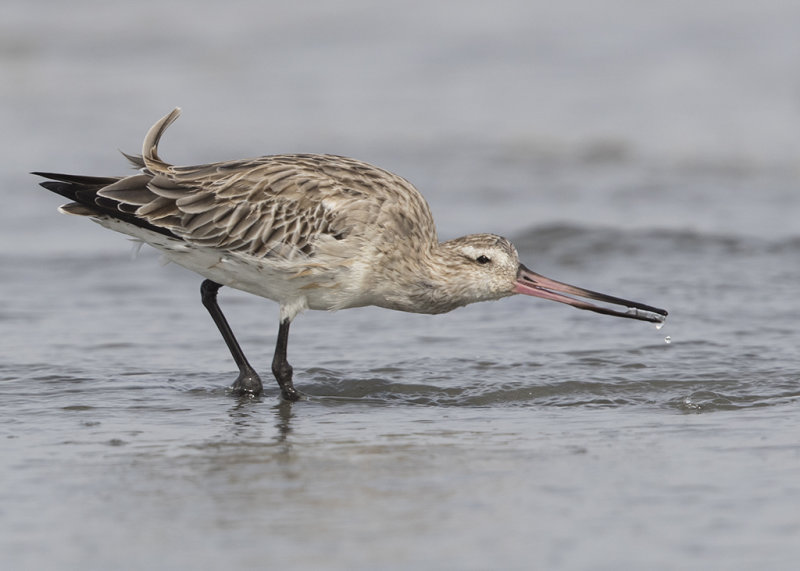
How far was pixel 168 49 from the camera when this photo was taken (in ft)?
80.2

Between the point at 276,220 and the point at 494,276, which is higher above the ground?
the point at 276,220

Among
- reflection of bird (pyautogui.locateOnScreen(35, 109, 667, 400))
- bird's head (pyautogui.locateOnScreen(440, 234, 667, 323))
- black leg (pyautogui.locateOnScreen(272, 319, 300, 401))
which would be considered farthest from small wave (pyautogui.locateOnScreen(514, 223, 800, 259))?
black leg (pyautogui.locateOnScreen(272, 319, 300, 401))

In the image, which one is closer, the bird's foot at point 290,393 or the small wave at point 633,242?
the bird's foot at point 290,393

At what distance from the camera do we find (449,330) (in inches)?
419

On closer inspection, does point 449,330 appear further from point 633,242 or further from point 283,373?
point 633,242

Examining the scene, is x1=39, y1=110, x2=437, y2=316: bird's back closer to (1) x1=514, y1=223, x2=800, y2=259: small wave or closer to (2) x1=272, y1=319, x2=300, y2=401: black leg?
(2) x1=272, y1=319, x2=300, y2=401: black leg

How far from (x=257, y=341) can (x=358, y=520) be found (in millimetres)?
4764

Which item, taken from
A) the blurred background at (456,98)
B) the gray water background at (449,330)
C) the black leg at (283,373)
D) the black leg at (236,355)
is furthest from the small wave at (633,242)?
the black leg at (283,373)

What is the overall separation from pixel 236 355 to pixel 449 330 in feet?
6.86

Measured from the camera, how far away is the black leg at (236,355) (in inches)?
354

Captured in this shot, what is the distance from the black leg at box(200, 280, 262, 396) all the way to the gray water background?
10.8 inches

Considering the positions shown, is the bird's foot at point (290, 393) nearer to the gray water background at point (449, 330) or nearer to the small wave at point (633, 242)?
the gray water background at point (449, 330)

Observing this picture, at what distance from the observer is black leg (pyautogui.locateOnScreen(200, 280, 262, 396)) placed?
899 cm

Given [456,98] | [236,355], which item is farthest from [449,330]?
[456,98]
